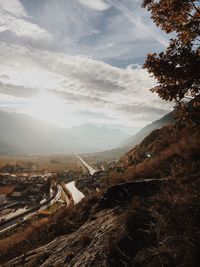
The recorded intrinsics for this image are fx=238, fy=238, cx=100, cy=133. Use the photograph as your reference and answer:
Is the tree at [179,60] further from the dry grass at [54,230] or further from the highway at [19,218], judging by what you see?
the highway at [19,218]

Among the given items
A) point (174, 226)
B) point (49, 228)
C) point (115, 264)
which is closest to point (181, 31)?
point (174, 226)

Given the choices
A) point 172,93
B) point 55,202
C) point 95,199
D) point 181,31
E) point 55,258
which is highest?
point 181,31

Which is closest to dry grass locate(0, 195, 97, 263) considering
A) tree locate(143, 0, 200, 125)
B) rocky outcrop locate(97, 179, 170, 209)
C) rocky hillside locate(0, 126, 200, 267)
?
rocky hillside locate(0, 126, 200, 267)

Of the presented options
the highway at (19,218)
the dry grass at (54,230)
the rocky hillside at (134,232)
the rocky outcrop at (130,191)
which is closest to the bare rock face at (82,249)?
the rocky hillside at (134,232)

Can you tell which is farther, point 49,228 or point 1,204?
point 1,204

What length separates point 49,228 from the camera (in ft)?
47.7

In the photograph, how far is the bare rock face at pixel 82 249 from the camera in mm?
8476

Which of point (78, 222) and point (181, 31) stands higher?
point (181, 31)

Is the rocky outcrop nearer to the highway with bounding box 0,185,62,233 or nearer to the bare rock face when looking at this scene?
the bare rock face

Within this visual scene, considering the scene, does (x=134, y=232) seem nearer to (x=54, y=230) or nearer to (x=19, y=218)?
(x=54, y=230)

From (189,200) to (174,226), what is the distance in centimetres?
117

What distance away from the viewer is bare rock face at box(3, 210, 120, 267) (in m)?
8.48

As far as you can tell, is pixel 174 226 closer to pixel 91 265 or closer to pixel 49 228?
pixel 91 265

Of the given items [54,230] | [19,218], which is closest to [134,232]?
[54,230]
